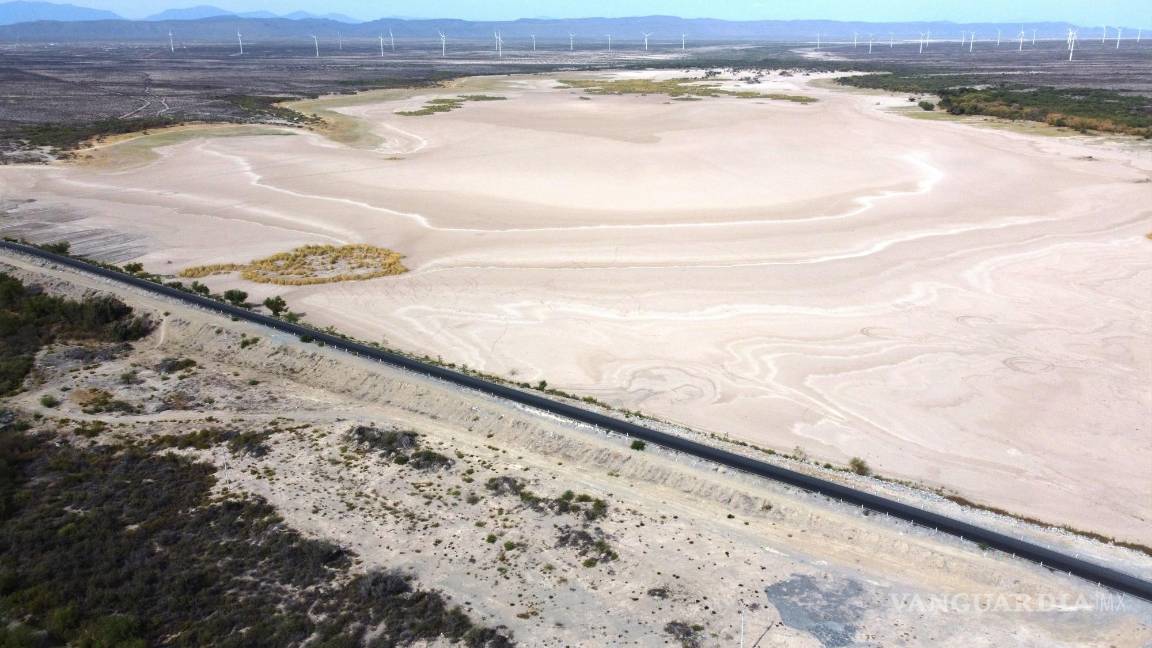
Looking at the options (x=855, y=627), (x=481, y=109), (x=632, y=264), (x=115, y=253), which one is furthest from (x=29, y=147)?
(x=855, y=627)

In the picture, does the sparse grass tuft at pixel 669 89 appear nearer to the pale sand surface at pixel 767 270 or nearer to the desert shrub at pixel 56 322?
the pale sand surface at pixel 767 270

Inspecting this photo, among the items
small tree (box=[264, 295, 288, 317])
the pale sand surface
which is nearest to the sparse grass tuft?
the pale sand surface

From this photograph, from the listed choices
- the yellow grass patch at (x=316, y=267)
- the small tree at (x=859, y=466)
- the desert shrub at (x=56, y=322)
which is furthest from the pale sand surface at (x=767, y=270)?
the desert shrub at (x=56, y=322)

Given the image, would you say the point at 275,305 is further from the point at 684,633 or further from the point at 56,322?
the point at 684,633

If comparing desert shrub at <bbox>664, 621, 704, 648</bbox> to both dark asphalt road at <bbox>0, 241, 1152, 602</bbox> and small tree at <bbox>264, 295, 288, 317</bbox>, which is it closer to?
dark asphalt road at <bbox>0, 241, 1152, 602</bbox>

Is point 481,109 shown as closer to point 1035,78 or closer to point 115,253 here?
point 115,253
